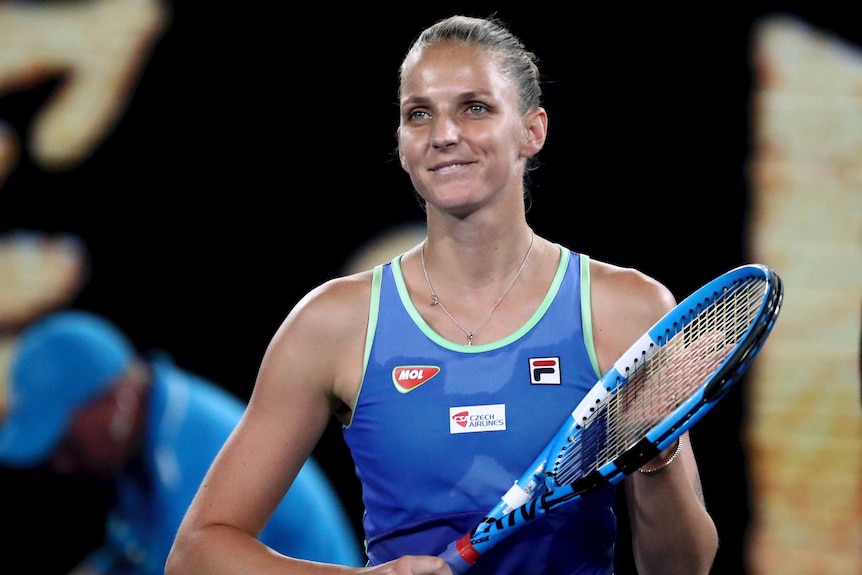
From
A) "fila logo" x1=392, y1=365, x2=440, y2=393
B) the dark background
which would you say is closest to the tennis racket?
"fila logo" x1=392, y1=365, x2=440, y2=393

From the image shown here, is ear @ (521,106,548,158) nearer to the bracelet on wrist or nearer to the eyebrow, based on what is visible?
the eyebrow

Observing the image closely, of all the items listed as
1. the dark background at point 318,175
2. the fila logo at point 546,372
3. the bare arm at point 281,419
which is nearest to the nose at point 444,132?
the bare arm at point 281,419

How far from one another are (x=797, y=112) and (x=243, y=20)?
6.20ft

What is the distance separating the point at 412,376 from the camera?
7.10ft

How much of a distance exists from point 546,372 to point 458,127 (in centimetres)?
50

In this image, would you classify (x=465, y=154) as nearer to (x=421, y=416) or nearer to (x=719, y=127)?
(x=421, y=416)

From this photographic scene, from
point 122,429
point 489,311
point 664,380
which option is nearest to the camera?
point 664,380

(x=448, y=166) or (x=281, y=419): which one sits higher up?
(x=448, y=166)

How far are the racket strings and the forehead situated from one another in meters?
0.62

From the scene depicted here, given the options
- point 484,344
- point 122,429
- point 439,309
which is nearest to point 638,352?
point 484,344

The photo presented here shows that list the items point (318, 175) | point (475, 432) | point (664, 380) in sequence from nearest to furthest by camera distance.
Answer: point (664, 380)
point (475, 432)
point (318, 175)

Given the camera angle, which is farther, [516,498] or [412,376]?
[412,376]

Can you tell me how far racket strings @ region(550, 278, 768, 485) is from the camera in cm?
187

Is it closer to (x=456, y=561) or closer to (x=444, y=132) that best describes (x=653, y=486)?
(x=456, y=561)
